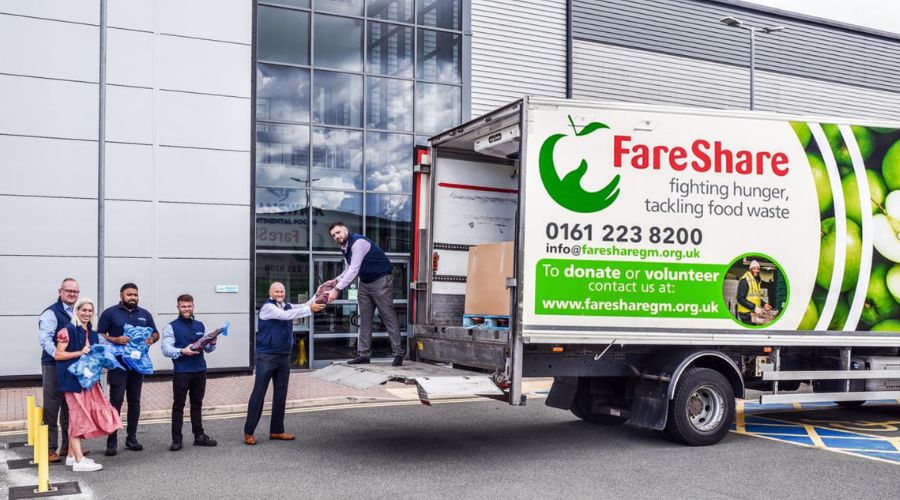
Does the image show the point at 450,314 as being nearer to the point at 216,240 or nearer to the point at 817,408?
the point at 817,408

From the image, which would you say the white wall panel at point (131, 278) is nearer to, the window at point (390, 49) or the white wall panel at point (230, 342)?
the white wall panel at point (230, 342)

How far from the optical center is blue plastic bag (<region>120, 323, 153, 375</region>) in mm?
9047

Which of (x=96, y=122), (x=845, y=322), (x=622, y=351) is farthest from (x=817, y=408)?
(x=96, y=122)

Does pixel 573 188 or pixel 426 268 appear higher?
pixel 573 188

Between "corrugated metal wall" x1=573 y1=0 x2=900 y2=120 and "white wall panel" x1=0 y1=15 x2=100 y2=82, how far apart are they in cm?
1012

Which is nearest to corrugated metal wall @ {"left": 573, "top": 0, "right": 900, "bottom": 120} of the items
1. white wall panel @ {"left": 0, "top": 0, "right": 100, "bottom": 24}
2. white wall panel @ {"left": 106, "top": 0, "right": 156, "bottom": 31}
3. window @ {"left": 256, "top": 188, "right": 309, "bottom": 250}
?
window @ {"left": 256, "top": 188, "right": 309, "bottom": 250}

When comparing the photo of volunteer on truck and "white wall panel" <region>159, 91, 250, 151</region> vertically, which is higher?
"white wall panel" <region>159, 91, 250, 151</region>

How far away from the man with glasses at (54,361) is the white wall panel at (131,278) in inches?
241

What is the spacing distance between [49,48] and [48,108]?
99 centimetres

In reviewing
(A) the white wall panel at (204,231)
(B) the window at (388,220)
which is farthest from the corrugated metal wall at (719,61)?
(A) the white wall panel at (204,231)

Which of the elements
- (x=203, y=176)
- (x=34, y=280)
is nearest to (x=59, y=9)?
(x=203, y=176)

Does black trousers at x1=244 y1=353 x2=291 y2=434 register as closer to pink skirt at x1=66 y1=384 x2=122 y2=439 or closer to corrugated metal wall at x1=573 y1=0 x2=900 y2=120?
pink skirt at x1=66 y1=384 x2=122 y2=439

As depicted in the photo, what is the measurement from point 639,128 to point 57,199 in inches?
399

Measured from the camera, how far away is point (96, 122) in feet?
48.8
